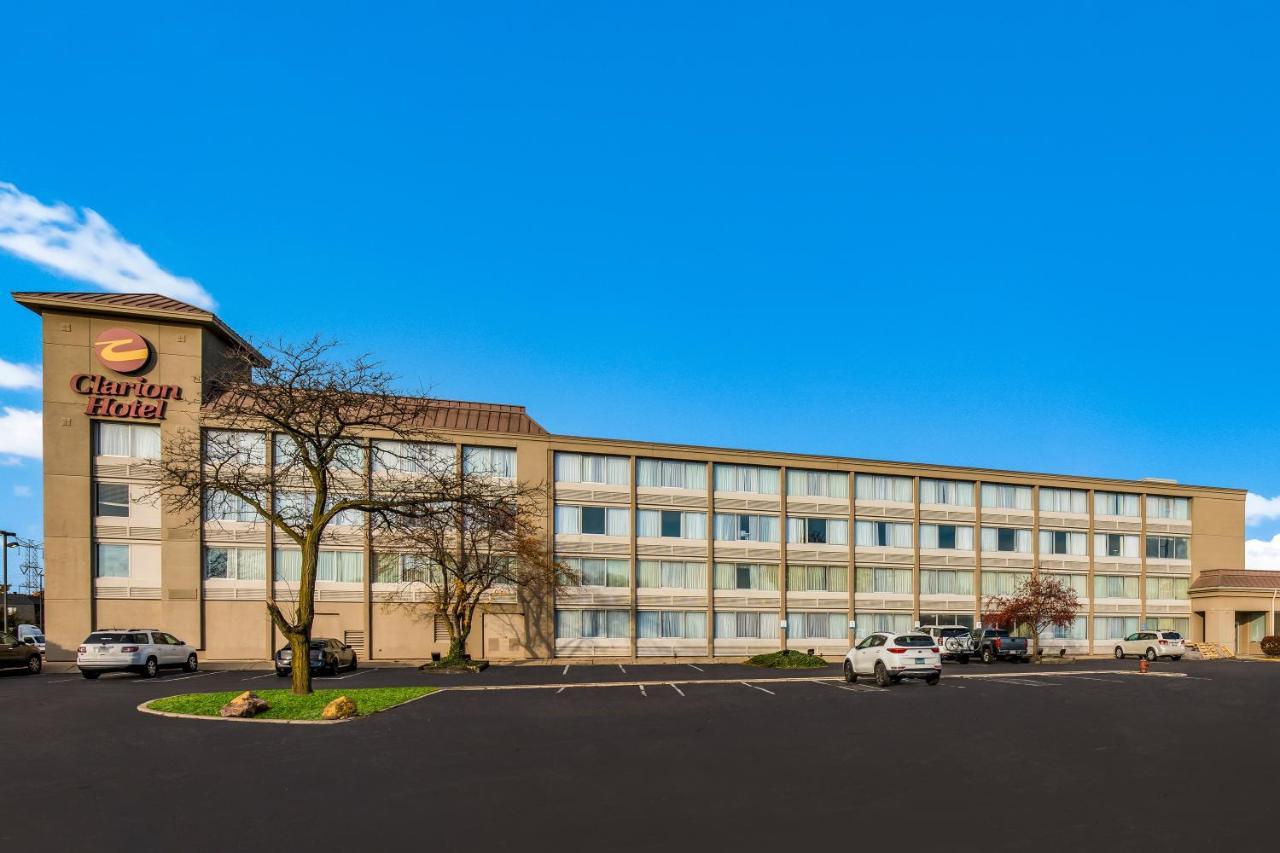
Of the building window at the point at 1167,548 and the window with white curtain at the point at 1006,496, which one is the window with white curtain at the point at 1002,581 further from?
the building window at the point at 1167,548

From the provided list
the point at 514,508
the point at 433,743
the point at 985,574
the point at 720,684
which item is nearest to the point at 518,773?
the point at 433,743

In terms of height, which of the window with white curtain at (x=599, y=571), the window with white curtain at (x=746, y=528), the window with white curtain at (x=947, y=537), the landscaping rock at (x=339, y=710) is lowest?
the window with white curtain at (x=599, y=571)

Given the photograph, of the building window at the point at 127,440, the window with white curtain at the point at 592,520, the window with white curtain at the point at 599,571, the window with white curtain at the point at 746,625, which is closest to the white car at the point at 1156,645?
the window with white curtain at the point at 746,625

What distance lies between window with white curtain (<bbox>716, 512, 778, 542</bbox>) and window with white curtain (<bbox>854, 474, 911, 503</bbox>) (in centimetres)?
636

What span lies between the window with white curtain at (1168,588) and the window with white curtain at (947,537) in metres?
15.0

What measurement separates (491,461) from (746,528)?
15.7 meters

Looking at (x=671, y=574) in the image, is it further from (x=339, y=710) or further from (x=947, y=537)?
(x=339, y=710)

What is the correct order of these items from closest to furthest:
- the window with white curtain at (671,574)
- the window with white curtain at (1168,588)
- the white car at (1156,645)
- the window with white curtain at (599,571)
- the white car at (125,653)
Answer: the white car at (125,653) < the window with white curtain at (599,571) < the white car at (1156,645) < the window with white curtain at (671,574) < the window with white curtain at (1168,588)

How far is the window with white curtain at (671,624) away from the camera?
4653 cm

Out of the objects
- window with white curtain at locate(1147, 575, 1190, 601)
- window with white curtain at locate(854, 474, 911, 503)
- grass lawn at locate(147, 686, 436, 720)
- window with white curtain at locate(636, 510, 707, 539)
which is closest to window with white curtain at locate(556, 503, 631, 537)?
window with white curtain at locate(636, 510, 707, 539)

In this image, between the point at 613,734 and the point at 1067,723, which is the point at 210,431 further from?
the point at 1067,723

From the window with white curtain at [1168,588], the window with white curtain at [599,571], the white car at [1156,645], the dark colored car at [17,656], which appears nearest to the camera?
the dark colored car at [17,656]

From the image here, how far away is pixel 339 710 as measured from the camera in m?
17.7

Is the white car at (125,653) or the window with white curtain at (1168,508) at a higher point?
the window with white curtain at (1168,508)
